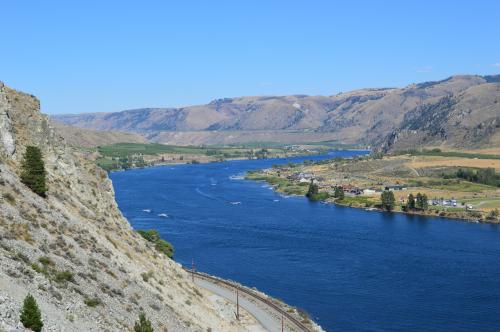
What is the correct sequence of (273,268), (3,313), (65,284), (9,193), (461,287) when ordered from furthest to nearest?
(273,268)
(461,287)
(9,193)
(65,284)
(3,313)

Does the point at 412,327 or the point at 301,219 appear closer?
the point at 412,327

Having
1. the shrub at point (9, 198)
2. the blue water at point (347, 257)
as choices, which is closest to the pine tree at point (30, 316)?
the shrub at point (9, 198)

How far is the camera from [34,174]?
1382 inches

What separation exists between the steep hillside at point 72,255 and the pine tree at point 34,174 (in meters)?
0.59

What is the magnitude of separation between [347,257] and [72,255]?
61151 mm

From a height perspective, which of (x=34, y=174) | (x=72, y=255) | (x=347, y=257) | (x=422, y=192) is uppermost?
(x=34, y=174)

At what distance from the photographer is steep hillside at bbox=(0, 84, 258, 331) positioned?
949 inches

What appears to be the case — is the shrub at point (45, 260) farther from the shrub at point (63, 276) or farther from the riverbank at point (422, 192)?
the riverbank at point (422, 192)

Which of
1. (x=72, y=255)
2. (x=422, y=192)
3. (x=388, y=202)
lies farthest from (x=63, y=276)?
(x=422, y=192)

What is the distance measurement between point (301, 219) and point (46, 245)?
95.6 m

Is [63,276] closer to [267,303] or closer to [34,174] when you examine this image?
[34,174]

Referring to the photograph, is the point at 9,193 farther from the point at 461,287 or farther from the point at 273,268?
the point at 461,287

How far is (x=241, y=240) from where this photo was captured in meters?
97.5

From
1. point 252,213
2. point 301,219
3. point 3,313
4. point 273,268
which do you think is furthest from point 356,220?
point 3,313
